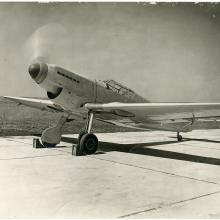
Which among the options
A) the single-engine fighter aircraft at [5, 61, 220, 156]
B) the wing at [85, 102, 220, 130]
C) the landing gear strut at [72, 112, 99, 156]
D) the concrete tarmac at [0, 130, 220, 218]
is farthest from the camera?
the landing gear strut at [72, 112, 99, 156]

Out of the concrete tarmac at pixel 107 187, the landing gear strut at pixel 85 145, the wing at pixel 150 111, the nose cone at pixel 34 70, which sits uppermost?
the nose cone at pixel 34 70

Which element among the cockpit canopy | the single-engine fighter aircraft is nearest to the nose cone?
the single-engine fighter aircraft

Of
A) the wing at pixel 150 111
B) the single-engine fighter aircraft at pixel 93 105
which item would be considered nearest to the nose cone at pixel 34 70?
the single-engine fighter aircraft at pixel 93 105

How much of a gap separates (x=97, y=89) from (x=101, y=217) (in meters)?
5.22

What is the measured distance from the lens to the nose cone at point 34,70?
7.15m

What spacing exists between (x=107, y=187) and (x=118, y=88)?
4669mm

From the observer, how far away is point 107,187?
441cm

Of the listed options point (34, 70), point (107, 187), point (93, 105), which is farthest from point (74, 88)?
point (107, 187)

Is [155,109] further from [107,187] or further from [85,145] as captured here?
[107,187]

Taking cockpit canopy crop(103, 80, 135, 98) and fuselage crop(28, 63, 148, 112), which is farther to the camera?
cockpit canopy crop(103, 80, 135, 98)

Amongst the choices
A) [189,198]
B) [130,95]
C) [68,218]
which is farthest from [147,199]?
[130,95]

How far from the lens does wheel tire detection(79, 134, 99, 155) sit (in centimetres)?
739

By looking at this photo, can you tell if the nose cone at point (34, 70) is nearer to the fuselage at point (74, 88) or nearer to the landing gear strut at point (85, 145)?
the fuselage at point (74, 88)

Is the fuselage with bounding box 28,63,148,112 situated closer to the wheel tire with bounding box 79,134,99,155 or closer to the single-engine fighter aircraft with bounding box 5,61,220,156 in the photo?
the single-engine fighter aircraft with bounding box 5,61,220,156
